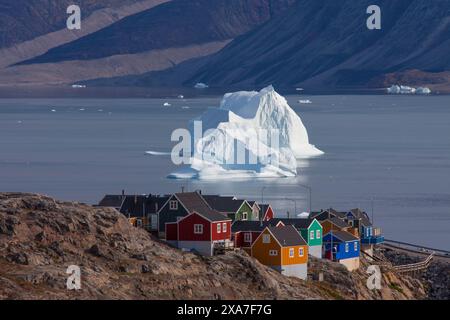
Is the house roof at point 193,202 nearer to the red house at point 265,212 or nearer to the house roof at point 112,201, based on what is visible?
the house roof at point 112,201

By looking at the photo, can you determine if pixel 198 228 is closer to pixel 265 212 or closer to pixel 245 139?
pixel 265 212

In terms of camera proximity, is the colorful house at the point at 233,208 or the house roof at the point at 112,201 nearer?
the colorful house at the point at 233,208

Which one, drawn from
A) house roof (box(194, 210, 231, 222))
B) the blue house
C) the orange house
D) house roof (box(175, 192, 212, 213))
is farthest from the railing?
house roof (box(194, 210, 231, 222))

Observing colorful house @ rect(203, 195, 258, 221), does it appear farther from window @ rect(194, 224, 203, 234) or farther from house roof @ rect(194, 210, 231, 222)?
window @ rect(194, 224, 203, 234)

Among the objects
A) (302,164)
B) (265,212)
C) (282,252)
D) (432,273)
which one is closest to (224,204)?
(265,212)


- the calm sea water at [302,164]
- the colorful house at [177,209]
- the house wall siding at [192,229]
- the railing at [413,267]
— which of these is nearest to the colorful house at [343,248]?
the railing at [413,267]
